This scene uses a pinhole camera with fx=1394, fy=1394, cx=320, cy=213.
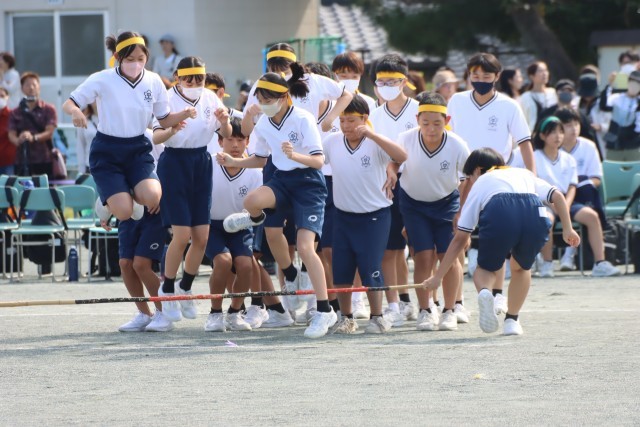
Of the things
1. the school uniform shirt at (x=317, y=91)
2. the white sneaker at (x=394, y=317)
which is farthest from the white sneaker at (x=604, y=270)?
the school uniform shirt at (x=317, y=91)

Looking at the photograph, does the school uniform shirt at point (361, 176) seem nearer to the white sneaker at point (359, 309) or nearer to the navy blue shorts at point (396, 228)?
the navy blue shorts at point (396, 228)

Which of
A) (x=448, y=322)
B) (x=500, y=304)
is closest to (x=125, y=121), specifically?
(x=448, y=322)

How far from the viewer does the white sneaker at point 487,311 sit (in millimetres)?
9539

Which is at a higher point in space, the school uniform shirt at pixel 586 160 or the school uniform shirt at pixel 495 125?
the school uniform shirt at pixel 495 125

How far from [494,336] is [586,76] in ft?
28.5

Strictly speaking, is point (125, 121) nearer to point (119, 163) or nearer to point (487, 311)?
point (119, 163)

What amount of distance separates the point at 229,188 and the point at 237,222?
729mm

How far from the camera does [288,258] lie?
10383mm

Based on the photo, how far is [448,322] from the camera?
34.0 feet

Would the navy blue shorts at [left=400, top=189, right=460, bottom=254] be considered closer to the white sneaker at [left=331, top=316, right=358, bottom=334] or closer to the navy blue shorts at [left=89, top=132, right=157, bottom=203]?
the white sneaker at [left=331, top=316, right=358, bottom=334]

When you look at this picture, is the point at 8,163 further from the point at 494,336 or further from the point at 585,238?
the point at 494,336

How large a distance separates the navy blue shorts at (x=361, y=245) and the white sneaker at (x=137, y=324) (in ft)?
4.95

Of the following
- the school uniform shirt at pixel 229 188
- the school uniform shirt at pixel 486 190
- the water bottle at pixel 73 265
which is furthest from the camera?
the water bottle at pixel 73 265

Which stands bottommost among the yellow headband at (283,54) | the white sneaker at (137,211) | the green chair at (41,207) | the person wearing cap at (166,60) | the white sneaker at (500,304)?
the white sneaker at (500,304)
